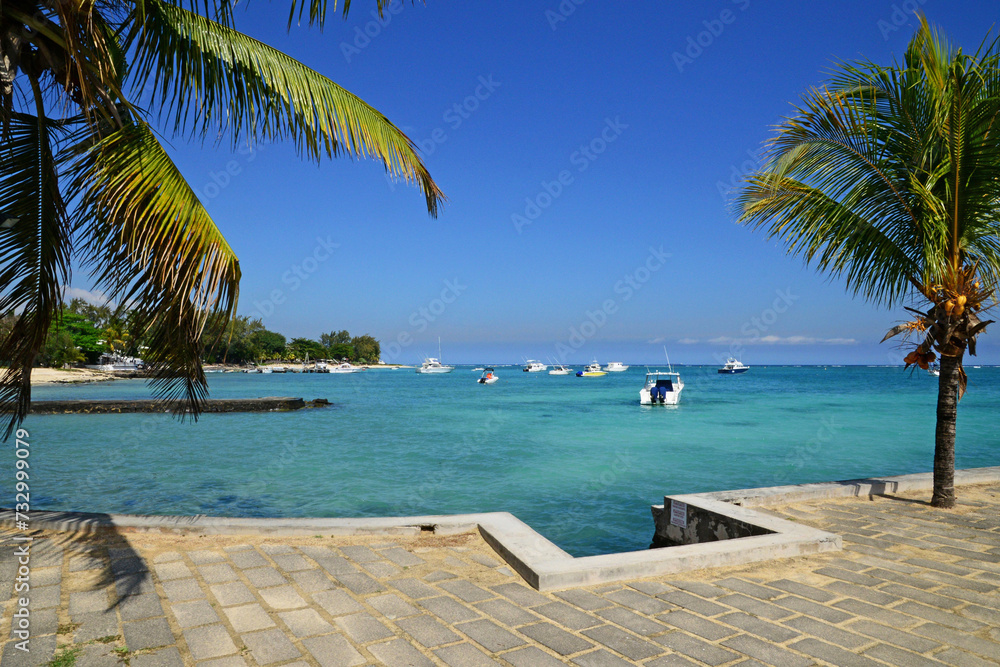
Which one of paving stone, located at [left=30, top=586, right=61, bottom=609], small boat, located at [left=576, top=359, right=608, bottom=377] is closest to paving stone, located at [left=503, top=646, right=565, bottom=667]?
paving stone, located at [left=30, top=586, right=61, bottom=609]

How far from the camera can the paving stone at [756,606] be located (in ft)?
11.5

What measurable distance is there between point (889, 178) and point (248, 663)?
25.5 feet

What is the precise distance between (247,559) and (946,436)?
7405mm

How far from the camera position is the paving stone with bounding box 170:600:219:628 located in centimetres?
330

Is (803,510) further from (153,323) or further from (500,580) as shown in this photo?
(153,323)

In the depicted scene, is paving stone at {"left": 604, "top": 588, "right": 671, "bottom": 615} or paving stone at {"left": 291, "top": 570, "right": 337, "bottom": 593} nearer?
paving stone at {"left": 604, "top": 588, "right": 671, "bottom": 615}

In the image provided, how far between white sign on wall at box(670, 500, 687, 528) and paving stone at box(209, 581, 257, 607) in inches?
171

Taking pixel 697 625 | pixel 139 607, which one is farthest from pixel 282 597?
pixel 697 625

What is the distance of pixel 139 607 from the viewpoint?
348 centimetres

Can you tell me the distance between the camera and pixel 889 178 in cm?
666

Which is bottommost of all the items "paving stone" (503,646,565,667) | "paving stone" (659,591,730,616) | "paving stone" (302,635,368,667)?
"paving stone" (302,635,368,667)

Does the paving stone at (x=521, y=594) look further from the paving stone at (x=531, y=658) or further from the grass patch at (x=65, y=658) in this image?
the grass patch at (x=65, y=658)

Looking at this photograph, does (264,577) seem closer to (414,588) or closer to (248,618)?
(248,618)

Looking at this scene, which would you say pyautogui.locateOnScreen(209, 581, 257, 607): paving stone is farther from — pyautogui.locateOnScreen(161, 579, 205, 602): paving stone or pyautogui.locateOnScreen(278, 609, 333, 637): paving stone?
pyautogui.locateOnScreen(278, 609, 333, 637): paving stone
